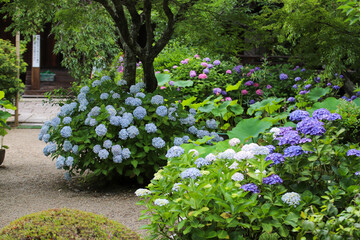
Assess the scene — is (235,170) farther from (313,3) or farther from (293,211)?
(313,3)

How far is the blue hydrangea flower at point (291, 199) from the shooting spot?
2834mm

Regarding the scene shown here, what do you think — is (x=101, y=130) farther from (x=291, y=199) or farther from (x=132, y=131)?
(x=291, y=199)

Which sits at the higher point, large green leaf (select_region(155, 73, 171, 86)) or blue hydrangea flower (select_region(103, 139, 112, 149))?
large green leaf (select_region(155, 73, 171, 86))

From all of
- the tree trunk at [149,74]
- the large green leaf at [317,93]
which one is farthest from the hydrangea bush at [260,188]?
the large green leaf at [317,93]

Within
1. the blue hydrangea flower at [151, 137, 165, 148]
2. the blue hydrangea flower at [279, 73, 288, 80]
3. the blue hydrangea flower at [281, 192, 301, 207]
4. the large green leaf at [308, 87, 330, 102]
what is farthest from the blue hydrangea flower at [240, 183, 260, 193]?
the blue hydrangea flower at [279, 73, 288, 80]

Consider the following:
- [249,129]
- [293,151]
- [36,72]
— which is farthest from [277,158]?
[36,72]

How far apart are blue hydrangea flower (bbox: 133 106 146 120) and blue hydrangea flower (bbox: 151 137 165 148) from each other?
0.33 meters

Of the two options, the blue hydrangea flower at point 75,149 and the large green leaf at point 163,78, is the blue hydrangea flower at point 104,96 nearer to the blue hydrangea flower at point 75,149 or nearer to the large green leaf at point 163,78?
the blue hydrangea flower at point 75,149

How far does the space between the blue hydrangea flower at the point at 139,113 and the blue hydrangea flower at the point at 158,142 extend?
13.2 inches

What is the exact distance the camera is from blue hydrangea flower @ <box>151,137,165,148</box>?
518 cm

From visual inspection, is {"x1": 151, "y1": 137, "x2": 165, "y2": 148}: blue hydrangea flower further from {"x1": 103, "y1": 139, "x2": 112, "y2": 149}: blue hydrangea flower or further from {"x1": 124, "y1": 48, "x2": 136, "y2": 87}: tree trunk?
{"x1": 124, "y1": 48, "x2": 136, "y2": 87}: tree trunk

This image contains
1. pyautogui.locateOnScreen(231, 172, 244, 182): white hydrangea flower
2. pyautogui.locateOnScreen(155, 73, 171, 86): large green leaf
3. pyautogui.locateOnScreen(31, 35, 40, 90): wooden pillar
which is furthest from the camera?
pyautogui.locateOnScreen(31, 35, 40, 90): wooden pillar

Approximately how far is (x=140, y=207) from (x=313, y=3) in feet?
11.6

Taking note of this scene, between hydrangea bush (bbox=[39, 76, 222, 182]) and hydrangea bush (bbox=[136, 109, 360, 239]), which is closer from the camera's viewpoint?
hydrangea bush (bbox=[136, 109, 360, 239])
